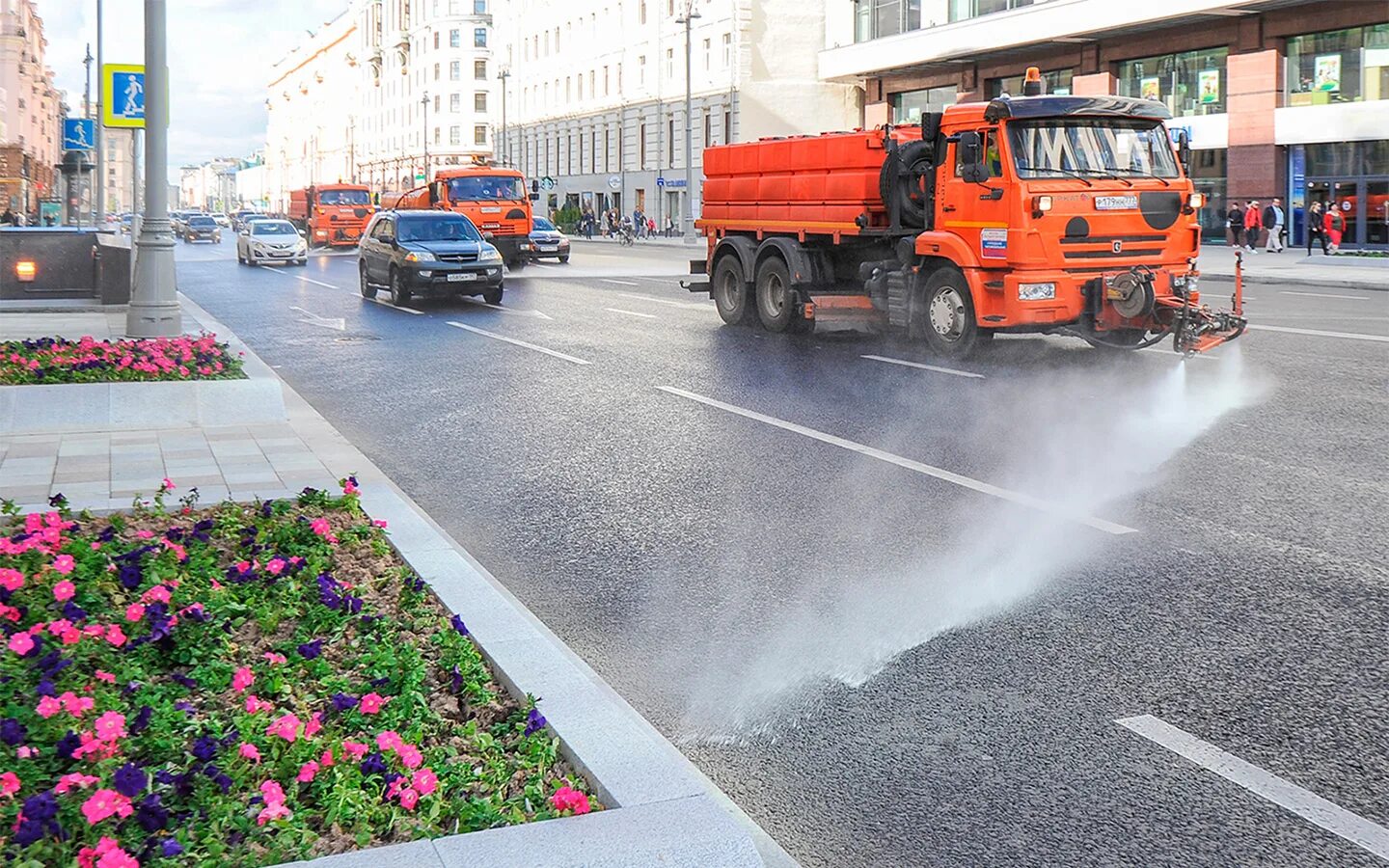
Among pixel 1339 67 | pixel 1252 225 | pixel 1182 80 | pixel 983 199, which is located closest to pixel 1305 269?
pixel 1252 225

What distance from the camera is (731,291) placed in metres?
19.5

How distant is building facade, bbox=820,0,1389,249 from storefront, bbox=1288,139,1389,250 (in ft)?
0.11

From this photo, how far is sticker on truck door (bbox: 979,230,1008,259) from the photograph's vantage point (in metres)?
14.2

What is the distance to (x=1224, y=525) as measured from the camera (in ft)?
24.0

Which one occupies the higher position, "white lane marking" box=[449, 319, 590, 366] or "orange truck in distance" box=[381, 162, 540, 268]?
"orange truck in distance" box=[381, 162, 540, 268]

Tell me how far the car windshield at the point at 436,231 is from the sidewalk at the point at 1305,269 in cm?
1568

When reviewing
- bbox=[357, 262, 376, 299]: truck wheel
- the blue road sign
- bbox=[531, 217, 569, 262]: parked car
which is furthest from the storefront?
the blue road sign

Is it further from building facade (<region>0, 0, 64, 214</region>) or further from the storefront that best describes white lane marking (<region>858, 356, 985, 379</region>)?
building facade (<region>0, 0, 64, 214</region>)

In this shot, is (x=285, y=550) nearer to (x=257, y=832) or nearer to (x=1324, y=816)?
(x=257, y=832)

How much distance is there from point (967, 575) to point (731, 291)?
13366 mm

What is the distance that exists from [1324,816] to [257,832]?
2.68 metres

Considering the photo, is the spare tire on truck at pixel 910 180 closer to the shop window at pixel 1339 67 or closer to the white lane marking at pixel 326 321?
the white lane marking at pixel 326 321

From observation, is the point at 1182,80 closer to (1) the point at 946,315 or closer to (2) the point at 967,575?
(1) the point at 946,315

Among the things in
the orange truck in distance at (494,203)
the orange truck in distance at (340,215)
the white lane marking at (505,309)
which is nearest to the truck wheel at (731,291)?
the white lane marking at (505,309)
